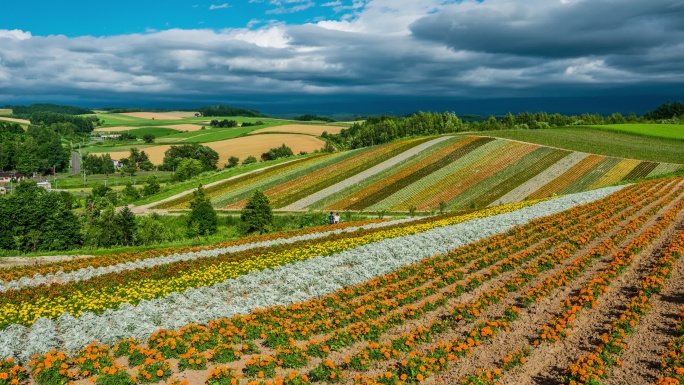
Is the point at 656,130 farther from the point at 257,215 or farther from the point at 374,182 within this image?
the point at 257,215

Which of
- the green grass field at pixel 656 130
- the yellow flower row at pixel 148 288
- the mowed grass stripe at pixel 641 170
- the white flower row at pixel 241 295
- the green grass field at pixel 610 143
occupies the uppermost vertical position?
the green grass field at pixel 656 130

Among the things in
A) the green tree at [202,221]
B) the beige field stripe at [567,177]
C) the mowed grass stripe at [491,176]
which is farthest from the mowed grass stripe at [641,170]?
the green tree at [202,221]

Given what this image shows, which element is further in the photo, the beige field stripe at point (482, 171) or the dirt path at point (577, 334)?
the beige field stripe at point (482, 171)

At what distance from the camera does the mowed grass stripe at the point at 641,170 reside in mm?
57594

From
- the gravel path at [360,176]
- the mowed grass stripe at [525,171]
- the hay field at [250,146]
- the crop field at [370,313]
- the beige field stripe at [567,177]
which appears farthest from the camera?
the hay field at [250,146]

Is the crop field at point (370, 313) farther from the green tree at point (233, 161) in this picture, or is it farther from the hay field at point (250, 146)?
the hay field at point (250, 146)

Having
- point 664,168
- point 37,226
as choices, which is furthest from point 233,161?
point 664,168

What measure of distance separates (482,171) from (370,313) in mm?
55229

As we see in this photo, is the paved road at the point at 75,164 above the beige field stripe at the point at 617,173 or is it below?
below

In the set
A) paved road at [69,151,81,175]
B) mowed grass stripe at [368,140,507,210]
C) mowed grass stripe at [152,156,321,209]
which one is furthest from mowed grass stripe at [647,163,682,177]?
paved road at [69,151,81,175]

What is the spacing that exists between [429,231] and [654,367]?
18.6 meters

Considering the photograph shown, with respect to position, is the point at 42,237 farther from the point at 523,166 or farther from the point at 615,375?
the point at 523,166

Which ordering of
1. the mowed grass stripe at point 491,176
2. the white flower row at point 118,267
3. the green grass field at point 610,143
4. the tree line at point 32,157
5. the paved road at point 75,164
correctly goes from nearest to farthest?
the white flower row at point 118,267, the mowed grass stripe at point 491,176, the green grass field at point 610,143, the tree line at point 32,157, the paved road at point 75,164

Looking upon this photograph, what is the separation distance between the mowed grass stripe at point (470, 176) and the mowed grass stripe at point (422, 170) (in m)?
4.39
